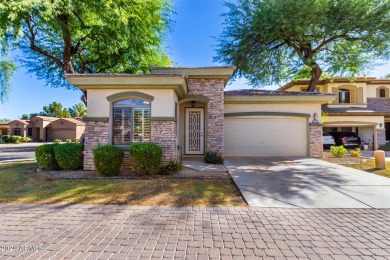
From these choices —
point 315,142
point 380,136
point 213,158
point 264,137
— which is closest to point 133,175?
point 213,158

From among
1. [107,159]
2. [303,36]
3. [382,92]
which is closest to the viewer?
[107,159]

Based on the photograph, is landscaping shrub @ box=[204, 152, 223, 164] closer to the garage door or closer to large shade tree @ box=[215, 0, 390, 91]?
the garage door

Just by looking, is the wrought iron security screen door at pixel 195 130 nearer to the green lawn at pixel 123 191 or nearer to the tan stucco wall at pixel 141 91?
the tan stucco wall at pixel 141 91

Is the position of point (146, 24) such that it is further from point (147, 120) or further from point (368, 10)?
point (368, 10)

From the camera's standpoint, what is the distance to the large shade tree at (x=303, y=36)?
13.6m

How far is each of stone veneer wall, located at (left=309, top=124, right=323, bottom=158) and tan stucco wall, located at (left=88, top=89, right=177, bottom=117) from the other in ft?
28.3

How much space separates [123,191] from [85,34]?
1098cm

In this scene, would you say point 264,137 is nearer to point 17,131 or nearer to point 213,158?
point 213,158

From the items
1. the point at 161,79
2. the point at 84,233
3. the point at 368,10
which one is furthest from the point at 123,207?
the point at 368,10

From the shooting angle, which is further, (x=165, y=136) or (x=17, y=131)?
(x=17, y=131)

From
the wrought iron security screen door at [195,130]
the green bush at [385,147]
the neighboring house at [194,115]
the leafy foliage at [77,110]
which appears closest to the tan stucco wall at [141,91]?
the neighboring house at [194,115]

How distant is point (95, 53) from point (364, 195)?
1584cm

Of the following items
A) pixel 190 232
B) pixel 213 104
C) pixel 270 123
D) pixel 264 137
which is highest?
pixel 213 104

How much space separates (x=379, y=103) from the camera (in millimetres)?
20828
